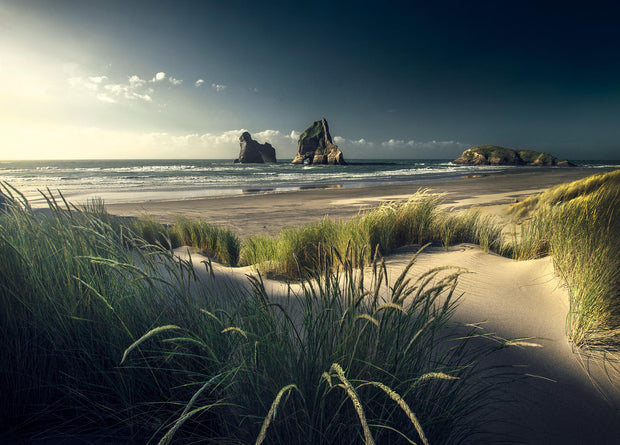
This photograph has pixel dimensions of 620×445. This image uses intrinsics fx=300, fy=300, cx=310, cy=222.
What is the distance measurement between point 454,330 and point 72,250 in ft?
9.17

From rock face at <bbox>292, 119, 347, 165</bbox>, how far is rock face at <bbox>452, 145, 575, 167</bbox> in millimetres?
35410

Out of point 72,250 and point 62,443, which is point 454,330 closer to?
point 62,443

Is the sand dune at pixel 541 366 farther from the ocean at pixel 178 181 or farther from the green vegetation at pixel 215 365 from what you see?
the ocean at pixel 178 181

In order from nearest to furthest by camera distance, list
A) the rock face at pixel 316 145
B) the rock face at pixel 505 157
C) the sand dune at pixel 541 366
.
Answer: the sand dune at pixel 541 366 < the rock face at pixel 505 157 < the rock face at pixel 316 145

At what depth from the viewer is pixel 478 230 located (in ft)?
17.7

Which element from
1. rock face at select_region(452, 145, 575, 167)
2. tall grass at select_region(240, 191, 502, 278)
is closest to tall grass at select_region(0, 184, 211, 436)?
tall grass at select_region(240, 191, 502, 278)

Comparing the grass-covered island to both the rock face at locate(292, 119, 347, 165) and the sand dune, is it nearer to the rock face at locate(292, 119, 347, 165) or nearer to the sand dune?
the sand dune

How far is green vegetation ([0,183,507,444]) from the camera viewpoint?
1253 mm

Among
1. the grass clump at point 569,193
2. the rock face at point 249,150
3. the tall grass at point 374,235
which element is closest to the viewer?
the tall grass at point 374,235

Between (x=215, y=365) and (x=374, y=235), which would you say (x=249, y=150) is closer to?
(x=374, y=235)

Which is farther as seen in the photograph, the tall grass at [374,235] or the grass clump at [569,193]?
the grass clump at [569,193]

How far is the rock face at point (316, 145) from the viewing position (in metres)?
91.9

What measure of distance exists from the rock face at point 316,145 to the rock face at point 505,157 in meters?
35.4

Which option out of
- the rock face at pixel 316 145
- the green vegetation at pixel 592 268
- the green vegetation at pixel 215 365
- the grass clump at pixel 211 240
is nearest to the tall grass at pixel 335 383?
the green vegetation at pixel 215 365
